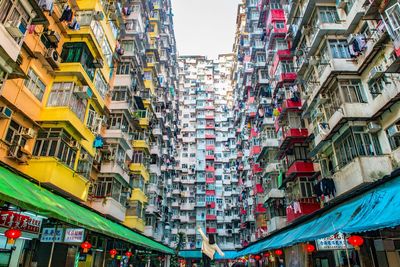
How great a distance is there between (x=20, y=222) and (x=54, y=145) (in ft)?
13.6

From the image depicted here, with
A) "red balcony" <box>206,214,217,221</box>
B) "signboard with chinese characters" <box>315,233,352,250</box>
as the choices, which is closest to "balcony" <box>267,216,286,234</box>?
"signboard with chinese characters" <box>315,233,352,250</box>

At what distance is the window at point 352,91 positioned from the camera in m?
15.5

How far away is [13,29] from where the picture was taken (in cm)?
1059

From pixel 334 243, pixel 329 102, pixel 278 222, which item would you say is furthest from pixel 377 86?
pixel 278 222

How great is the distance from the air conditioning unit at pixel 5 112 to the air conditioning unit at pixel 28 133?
53.2 inches

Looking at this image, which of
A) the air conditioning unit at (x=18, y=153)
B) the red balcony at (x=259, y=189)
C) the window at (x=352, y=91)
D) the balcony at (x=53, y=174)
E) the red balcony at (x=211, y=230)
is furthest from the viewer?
the red balcony at (x=211, y=230)

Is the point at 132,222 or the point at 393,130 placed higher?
the point at 393,130

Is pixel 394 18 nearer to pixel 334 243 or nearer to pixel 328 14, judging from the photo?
pixel 328 14

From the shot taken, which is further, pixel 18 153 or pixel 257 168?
pixel 257 168

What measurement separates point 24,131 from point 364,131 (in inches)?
691

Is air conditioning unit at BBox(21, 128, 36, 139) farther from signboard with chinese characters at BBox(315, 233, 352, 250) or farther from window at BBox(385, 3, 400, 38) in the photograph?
window at BBox(385, 3, 400, 38)

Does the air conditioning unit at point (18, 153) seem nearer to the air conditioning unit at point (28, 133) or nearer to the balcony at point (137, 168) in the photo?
the air conditioning unit at point (28, 133)

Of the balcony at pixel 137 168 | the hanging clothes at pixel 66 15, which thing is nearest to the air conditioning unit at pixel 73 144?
the hanging clothes at pixel 66 15

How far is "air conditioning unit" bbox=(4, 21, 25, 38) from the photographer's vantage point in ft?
34.5
